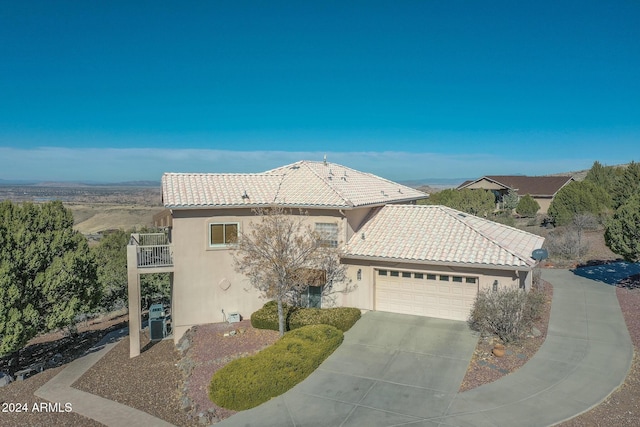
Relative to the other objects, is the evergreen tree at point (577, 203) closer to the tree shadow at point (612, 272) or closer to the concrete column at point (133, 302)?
the tree shadow at point (612, 272)

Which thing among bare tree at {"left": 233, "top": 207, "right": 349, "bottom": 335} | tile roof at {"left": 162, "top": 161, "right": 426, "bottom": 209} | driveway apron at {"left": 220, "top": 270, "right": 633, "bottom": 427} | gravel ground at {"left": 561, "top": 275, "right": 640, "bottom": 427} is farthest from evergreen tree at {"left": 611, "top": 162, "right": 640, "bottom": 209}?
bare tree at {"left": 233, "top": 207, "right": 349, "bottom": 335}

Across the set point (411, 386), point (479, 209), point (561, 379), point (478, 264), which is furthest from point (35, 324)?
point (479, 209)

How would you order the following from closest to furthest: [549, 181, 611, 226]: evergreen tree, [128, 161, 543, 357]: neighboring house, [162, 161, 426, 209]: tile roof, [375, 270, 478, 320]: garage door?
1. [375, 270, 478, 320]: garage door
2. [128, 161, 543, 357]: neighboring house
3. [162, 161, 426, 209]: tile roof
4. [549, 181, 611, 226]: evergreen tree

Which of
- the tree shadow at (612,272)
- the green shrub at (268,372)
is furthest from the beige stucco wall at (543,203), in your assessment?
the green shrub at (268,372)

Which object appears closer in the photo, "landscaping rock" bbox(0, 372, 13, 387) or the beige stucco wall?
"landscaping rock" bbox(0, 372, 13, 387)

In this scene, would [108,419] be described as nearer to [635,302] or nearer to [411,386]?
[411,386]

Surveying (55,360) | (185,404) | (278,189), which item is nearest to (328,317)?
(185,404)

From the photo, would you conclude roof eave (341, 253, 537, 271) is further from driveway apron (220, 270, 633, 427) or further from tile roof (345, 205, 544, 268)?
driveway apron (220, 270, 633, 427)

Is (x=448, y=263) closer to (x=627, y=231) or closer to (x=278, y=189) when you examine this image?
(x=278, y=189)
